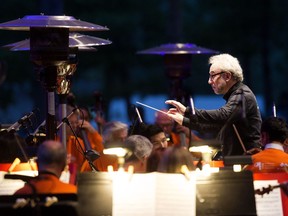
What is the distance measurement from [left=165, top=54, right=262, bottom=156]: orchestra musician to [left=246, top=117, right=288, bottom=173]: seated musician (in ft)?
0.47

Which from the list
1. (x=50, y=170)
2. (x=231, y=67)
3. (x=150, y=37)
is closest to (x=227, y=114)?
(x=231, y=67)

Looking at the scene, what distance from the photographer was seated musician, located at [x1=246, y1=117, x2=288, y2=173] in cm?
1127

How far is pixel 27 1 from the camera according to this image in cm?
2636

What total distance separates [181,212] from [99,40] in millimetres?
3941

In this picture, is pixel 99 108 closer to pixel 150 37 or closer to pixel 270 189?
pixel 270 189

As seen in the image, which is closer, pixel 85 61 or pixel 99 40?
pixel 99 40

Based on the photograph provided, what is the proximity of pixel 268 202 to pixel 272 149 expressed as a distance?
155 cm

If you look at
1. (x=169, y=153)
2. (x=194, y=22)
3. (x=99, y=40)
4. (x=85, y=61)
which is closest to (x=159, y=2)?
(x=194, y=22)

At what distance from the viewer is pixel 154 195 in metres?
9.25

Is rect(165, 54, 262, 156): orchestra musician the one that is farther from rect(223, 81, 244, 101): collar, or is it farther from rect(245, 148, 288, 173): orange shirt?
rect(245, 148, 288, 173): orange shirt

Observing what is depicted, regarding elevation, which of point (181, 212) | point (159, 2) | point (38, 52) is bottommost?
point (181, 212)

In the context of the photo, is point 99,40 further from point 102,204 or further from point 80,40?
point 102,204

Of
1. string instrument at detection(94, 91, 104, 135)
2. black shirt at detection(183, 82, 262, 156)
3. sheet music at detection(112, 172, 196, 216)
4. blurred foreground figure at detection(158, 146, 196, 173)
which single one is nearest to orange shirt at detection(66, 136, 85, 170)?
string instrument at detection(94, 91, 104, 135)

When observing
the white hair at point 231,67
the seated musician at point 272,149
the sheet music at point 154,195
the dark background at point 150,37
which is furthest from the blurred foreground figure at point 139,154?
the dark background at point 150,37
